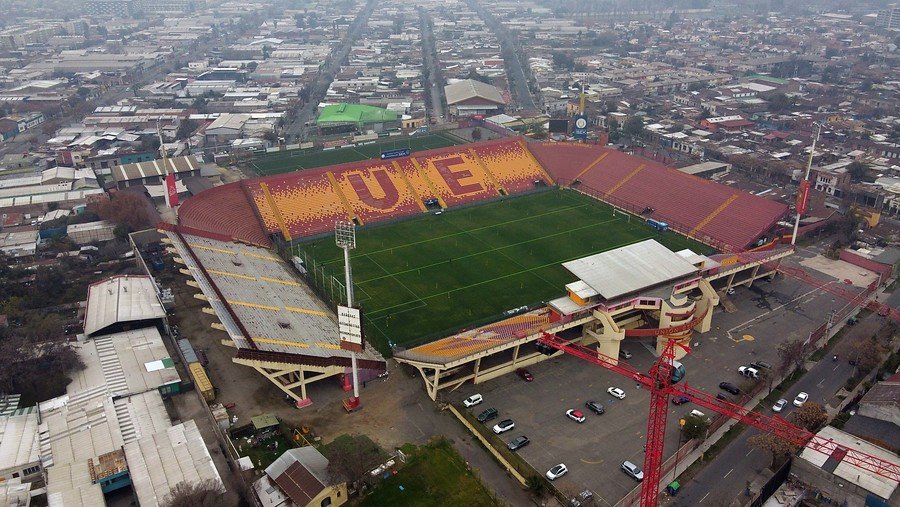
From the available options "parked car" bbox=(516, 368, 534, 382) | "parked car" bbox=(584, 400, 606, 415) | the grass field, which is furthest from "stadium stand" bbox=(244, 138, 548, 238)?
"parked car" bbox=(584, 400, 606, 415)

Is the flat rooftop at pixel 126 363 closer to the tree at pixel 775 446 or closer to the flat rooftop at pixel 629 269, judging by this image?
the flat rooftop at pixel 629 269

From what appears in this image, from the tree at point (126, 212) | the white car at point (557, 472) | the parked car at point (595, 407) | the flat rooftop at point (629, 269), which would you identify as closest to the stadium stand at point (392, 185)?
the tree at point (126, 212)

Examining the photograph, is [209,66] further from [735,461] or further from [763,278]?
[735,461]

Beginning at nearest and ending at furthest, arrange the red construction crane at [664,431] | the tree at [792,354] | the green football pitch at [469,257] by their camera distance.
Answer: the red construction crane at [664,431]
the tree at [792,354]
the green football pitch at [469,257]

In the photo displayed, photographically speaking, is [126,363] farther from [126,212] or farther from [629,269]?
[629,269]

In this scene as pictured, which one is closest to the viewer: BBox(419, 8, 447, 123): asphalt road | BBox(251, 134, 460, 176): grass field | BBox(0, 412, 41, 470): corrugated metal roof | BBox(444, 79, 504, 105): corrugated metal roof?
BBox(0, 412, 41, 470): corrugated metal roof

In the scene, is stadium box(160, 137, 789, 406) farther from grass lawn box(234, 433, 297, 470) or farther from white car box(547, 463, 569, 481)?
white car box(547, 463, 569, 481)

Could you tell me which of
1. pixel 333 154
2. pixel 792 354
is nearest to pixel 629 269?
pixel 792 354

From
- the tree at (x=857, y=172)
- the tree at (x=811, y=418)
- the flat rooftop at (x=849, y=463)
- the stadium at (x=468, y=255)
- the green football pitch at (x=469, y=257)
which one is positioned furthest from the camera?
the tree at (x=857, y=172)
